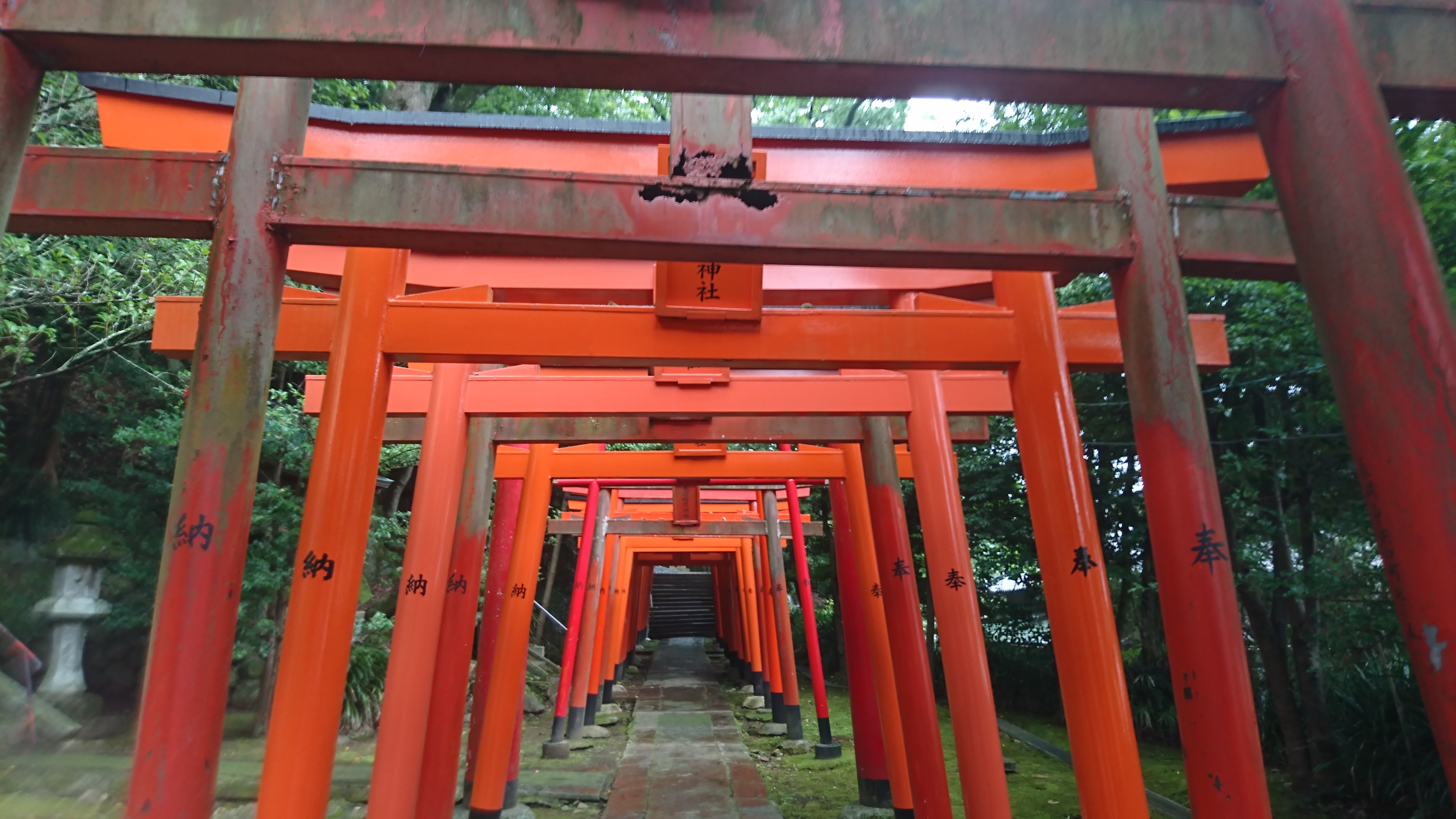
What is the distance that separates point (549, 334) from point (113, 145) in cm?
266

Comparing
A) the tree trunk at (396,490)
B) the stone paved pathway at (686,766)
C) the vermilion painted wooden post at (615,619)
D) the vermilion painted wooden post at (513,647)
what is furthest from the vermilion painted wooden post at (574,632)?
the vermilion painted wooden post at (513,647)

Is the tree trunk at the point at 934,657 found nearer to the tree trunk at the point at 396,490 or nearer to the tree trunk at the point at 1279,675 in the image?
the tree trunk at the point at 1279,675

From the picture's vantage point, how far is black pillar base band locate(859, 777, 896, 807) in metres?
8.87

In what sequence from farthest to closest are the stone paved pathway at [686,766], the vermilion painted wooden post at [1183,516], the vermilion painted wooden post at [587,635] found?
1. the vermilion painted wooden post at [587,635]
2. the stone paved pathway at [686,766]
3. the vermilion painted wooden post at [1183,516]

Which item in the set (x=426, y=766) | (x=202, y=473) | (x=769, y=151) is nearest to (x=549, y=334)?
(x=769, y=151)

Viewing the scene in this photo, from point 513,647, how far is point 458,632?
6.26ft

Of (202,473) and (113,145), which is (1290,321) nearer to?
(202,473)

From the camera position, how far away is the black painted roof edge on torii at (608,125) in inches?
176

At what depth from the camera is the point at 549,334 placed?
4793 millimetres

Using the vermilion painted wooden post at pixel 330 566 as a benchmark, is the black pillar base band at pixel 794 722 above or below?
below

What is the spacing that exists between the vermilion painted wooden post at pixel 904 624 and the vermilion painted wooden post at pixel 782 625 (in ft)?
21.3

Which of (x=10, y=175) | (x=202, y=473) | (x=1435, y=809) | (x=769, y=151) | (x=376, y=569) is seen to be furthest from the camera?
(x=376, y=569)

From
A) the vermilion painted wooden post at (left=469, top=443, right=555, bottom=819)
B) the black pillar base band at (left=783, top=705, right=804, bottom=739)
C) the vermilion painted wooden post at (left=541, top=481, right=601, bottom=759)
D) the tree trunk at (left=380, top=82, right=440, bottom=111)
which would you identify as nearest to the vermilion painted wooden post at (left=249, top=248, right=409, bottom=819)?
the vermilion painted wooden post at (left=469, top=443, right=555, bottom=819)

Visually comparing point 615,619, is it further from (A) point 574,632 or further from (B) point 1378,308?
(B) point 1378,308
